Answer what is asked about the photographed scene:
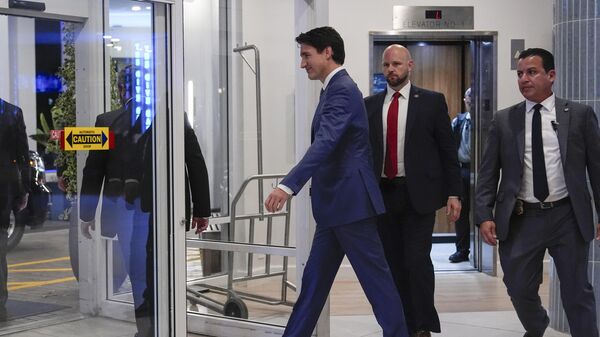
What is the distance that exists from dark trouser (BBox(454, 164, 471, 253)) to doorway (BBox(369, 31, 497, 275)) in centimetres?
5

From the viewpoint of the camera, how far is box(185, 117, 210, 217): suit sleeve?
188 inches

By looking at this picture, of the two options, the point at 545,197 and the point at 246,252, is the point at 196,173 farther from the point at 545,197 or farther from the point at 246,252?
the point at 545,197

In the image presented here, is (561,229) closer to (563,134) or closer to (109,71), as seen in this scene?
(563,134)

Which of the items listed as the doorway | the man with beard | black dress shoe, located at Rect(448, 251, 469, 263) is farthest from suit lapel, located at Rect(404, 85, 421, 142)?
black dress shoe, located at Rect(448, 251, 469, 263)

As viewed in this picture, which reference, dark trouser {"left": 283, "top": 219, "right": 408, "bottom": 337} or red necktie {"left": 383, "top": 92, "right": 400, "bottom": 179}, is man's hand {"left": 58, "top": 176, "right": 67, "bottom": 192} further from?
red necktie {"left": 383, "top": 92, "right": 400, "bottom": 179}

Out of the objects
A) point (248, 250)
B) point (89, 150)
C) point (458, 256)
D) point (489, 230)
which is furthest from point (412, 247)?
point (458, 256)

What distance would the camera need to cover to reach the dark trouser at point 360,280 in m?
4.27

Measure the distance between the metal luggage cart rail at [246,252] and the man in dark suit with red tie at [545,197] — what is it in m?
1.32

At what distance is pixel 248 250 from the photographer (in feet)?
18.4

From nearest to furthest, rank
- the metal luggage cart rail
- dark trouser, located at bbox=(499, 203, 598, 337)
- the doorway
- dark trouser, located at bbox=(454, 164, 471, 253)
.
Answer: dark trouser, located at bbox=(499, 203, 598, 337)
the metal luggage cart rail
the doorway
dark trouser, located at bbox=(454, 164, 471, 253)

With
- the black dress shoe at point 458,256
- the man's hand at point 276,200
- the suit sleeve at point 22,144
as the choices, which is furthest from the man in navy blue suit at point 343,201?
the black dress shoe at point 458,256

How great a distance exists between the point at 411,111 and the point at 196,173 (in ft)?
4.03

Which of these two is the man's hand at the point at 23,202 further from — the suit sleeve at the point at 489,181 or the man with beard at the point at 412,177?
the suit sleeve at the point at 489,181

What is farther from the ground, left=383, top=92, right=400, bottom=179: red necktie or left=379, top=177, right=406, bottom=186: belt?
left=383, top=92, right=400, bottom=179: red necktie
